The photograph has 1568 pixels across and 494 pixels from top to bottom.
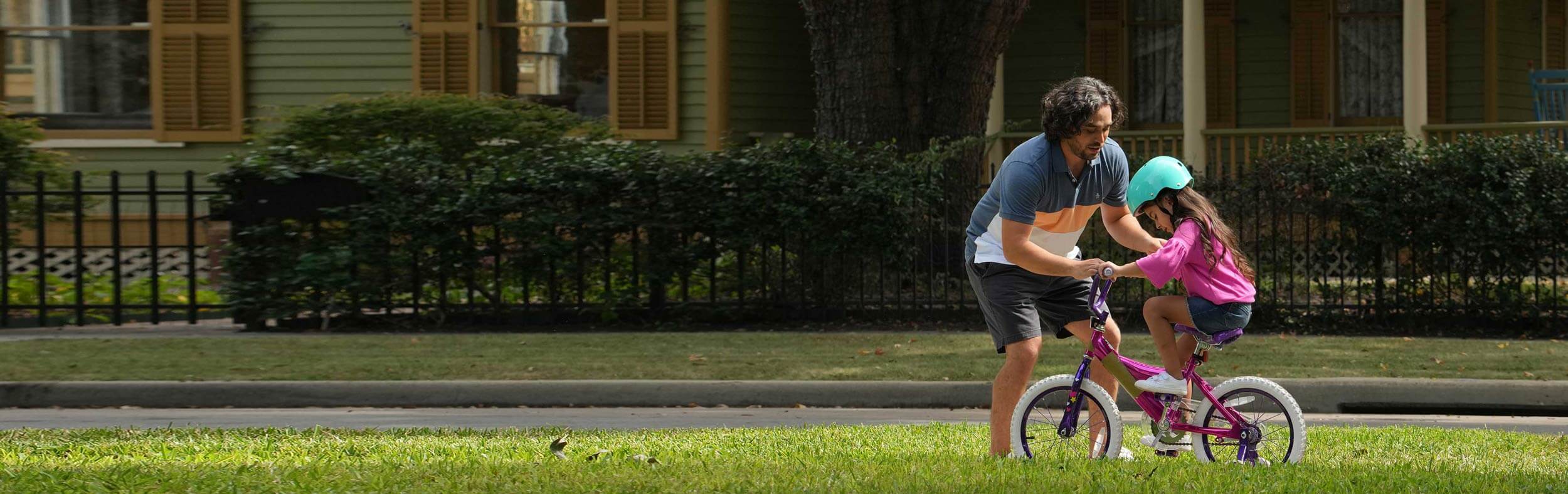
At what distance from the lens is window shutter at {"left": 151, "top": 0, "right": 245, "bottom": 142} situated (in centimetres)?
1647

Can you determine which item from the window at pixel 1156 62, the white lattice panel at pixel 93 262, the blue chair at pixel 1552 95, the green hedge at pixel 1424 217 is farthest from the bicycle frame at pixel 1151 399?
the window at pixel 1156 62

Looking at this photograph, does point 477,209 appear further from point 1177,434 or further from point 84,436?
point 1177,434

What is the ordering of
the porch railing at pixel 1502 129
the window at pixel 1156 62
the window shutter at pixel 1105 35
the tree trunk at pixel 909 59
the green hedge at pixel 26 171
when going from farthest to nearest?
the window at pixel 1156 62
the window shutter at pixel 1105 35
the porch railing at pixel 1502 129
the tree trunk at pixel 909 59
the green hedge at pixel 26 171

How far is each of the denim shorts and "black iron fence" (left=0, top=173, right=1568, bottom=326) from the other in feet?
20.6

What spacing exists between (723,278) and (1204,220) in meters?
7.06

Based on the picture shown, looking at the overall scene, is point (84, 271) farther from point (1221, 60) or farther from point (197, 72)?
point (1221, 60)

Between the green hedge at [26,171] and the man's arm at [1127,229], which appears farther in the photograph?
the green hedge at [26,171]

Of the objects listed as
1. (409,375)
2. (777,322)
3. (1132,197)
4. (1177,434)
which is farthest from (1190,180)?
(777,322)

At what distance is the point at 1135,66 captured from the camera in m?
18.5

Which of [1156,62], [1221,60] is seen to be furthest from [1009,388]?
[1156,62]

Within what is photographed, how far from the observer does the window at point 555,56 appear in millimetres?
16812

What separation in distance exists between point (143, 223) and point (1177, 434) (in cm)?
1320

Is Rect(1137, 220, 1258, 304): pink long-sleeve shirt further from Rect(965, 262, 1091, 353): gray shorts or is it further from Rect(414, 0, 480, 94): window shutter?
Rect(414, 0, 480, 94): window shutter

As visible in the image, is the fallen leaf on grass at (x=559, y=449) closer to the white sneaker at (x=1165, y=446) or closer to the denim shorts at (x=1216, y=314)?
the white sneaker at (x=1165, y=446)
